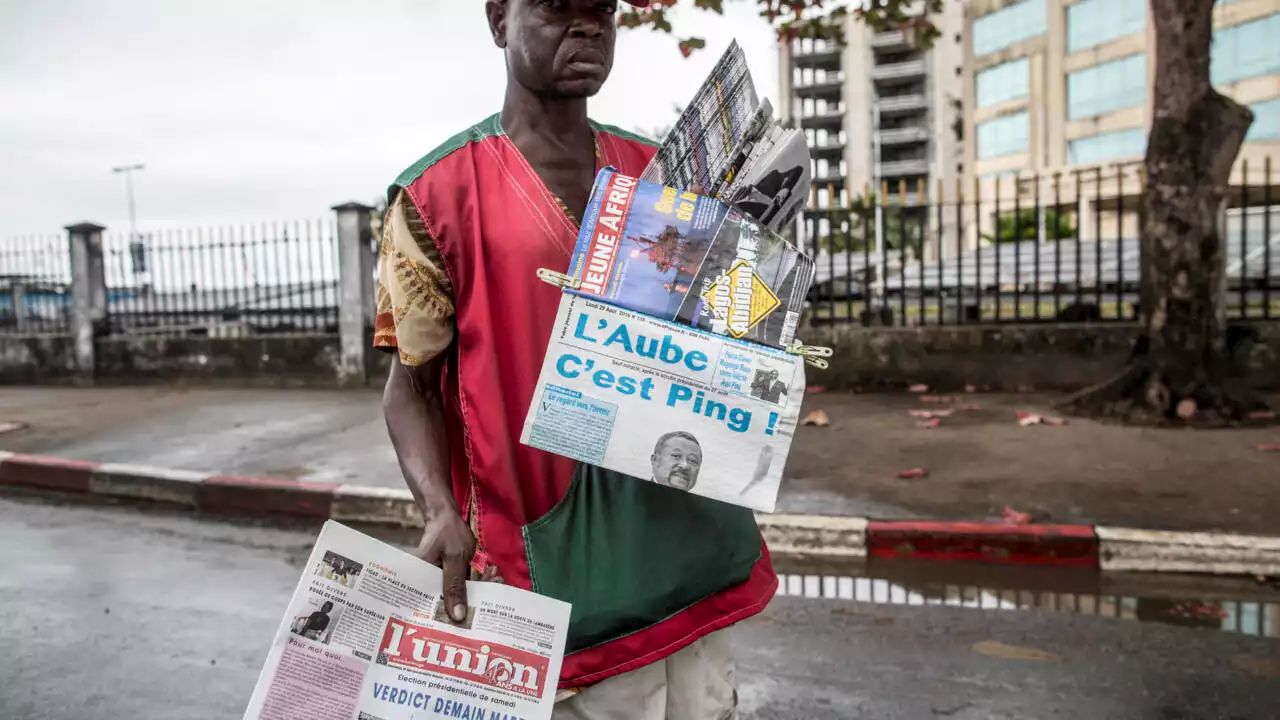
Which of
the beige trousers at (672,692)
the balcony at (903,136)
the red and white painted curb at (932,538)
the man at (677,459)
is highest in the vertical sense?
the balcony at (903,136)

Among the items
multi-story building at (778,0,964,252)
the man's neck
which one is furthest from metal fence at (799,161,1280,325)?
multi-story building at (778,0,964,252)

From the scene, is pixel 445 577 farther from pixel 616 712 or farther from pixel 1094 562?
pixel 1094 562

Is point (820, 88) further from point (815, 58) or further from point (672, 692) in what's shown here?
point (672, 692)

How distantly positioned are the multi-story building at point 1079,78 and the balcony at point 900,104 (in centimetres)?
3708

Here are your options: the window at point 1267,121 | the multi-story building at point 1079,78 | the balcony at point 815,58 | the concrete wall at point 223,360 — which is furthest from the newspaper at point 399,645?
the balcony at point 815,58

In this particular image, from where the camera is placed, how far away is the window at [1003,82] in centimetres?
4578

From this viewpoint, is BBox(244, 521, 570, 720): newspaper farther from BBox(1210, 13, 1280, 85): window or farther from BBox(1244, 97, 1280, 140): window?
BBox(1210, 13, 1280, 85): window

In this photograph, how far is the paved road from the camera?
329 centimetres

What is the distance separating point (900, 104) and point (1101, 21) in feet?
158

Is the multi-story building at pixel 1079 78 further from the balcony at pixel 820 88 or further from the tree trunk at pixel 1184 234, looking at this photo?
the balcony at pixel 820 88

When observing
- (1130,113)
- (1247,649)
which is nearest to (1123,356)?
(1247,649)

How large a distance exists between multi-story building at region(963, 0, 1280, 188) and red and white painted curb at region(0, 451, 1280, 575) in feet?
102

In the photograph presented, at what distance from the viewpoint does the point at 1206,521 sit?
4957 millimetres

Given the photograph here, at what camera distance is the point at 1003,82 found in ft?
157
